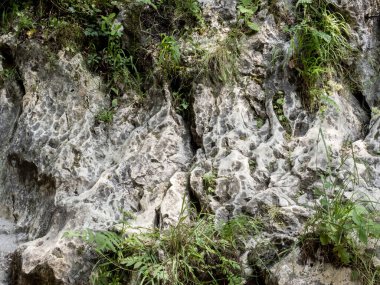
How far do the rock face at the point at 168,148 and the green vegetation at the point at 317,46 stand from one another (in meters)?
0.13

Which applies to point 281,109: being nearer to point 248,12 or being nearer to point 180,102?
point 180,102

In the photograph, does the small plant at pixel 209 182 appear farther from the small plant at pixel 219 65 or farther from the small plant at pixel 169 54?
the small plant at pixel 169 54

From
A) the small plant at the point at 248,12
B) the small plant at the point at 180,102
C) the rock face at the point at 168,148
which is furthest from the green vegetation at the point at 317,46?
the small plant at the point at 180,102

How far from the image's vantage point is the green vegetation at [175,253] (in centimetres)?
323

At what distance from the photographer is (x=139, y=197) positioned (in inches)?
161

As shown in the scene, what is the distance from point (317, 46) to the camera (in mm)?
4398

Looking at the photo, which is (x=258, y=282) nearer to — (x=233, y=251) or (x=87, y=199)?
(x=233, y=251)

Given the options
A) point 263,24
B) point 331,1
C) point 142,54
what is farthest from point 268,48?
point 142,54

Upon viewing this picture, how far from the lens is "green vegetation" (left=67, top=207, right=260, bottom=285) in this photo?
10.6 feet

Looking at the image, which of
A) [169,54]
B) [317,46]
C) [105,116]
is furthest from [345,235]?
[105,116]

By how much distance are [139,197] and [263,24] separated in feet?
7.92

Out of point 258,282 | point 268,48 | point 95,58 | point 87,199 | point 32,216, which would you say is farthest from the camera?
point 95,58

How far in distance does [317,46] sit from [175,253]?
2.56 metres

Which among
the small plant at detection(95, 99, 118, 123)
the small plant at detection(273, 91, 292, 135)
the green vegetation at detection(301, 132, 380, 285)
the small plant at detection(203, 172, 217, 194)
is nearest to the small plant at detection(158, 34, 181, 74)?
the small plant at detection(95, 99, 118, 123)
